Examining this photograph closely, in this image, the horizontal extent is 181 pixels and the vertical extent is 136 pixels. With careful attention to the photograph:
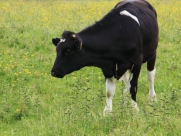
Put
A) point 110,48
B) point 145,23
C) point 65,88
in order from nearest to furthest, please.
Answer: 1. point 110,48
2. point 145,23
3. point 65,88

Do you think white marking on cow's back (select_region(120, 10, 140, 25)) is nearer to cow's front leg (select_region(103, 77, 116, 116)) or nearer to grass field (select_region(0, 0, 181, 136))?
cow's front leg (select_region(103, 77, 116, 116))

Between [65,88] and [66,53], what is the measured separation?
2202 millimetres

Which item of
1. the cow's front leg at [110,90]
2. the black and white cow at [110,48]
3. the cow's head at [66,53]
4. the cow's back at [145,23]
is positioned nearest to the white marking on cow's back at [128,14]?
the black and white cow at [110,48]

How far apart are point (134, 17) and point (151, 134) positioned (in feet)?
7.89

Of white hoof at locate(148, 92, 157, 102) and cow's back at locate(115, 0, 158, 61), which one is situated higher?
cow's back at locate(115, 0, 158, 61)

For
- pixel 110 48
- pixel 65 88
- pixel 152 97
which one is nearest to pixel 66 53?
pixel 110 48

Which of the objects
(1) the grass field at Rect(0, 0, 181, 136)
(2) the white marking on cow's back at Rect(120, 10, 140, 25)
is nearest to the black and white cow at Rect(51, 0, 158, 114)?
(2) the white marking on cow's back at Rect(120, 10, 140, 25)

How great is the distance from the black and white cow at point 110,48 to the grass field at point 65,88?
1.17ft

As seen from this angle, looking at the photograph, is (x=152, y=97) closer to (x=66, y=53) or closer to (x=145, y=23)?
(x=145, y=23)

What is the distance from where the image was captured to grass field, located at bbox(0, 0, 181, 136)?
4.34 meters

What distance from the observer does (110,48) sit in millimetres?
5340

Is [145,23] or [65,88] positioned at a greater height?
[145,23]

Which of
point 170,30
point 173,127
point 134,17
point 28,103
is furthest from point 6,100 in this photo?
point 170,30

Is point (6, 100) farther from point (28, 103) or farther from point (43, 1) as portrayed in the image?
point (43, 1)
